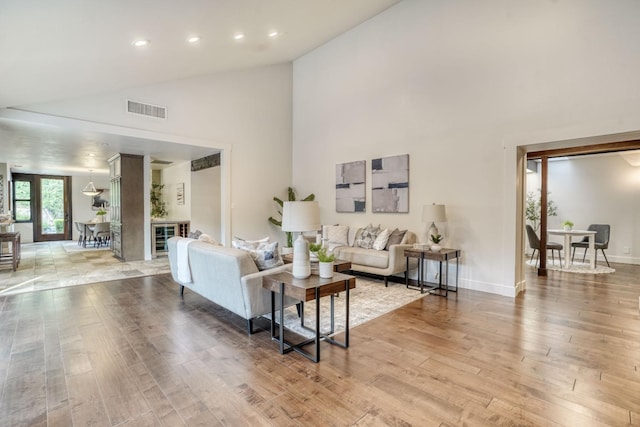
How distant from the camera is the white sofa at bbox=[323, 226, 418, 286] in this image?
506cm

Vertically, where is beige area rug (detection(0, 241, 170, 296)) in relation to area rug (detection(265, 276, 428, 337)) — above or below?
above

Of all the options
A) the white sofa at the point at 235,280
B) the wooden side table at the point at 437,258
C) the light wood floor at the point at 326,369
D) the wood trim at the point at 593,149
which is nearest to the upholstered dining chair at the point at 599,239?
the wood trim at the point at 593,149

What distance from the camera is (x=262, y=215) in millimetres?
7645

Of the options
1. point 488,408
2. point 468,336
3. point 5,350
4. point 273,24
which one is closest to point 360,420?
point 488,408

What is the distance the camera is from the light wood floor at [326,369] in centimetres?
193

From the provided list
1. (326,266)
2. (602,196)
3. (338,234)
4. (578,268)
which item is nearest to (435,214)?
(338,234)

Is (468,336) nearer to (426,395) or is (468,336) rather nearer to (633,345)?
(426,395)

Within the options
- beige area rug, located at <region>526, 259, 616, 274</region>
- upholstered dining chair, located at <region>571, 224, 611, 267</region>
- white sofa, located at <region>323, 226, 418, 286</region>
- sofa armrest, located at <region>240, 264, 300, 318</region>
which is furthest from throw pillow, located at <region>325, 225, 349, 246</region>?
upholstered dining chair, located at <region>571, 224, 611, 267</region>

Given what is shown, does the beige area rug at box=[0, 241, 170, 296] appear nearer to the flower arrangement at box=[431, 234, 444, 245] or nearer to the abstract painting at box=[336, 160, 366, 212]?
the abstract painting at box=[336, 160, 366, 212]

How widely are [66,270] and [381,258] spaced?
19.9 feet

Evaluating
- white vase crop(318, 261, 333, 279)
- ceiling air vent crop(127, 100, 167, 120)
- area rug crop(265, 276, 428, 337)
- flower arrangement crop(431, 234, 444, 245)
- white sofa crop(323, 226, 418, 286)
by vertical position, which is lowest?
area rug crop(265, 276, 428, 337)

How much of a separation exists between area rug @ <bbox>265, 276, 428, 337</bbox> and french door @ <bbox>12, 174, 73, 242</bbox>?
1201 centimetres

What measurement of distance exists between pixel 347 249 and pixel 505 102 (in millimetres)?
3359

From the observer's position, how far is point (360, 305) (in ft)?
13.4
